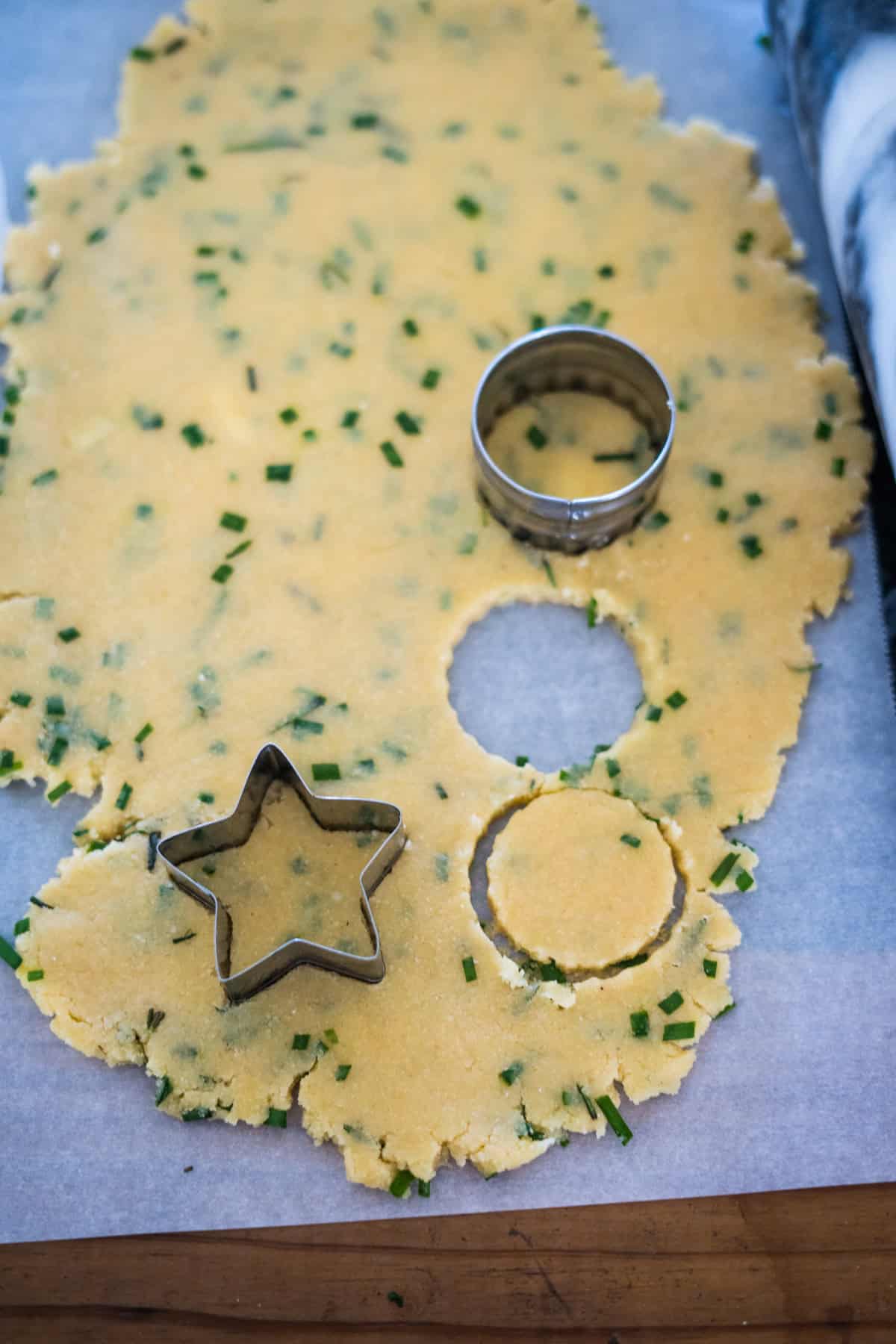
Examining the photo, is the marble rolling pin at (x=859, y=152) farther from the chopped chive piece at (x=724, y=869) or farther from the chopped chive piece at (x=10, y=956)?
the chopped chive piece at (x=10, y=956)

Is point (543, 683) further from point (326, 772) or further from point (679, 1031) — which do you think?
point (679, 1031)

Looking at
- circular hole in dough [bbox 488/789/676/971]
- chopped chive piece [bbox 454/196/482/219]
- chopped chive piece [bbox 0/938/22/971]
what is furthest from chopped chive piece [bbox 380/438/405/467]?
chopped chive piece [bbox 0/938/22/971]

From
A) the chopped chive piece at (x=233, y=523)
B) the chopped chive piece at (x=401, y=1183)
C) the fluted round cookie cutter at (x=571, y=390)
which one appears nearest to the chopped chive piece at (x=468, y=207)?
the fluted round cookie cutter at (x=571, y=390)

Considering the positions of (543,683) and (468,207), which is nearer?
(543,683)

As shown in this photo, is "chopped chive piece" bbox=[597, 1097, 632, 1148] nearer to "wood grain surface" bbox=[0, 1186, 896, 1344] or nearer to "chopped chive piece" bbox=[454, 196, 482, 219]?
"wood grain surface" bbox=[0, 1186, 896, 1344]

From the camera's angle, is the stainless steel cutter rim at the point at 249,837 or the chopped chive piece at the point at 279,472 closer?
the stainless steel cutter rim at the point at 249,837

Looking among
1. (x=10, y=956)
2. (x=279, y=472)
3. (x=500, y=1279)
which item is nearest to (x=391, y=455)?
(x=279, y=472)

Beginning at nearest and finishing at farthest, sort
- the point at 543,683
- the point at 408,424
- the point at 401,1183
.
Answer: the point at 401,1183, the point at 543,683, the point at 408,424
